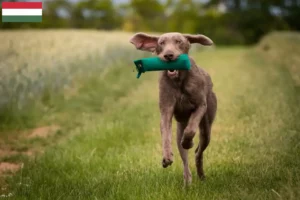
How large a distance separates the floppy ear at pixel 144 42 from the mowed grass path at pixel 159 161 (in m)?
1.41

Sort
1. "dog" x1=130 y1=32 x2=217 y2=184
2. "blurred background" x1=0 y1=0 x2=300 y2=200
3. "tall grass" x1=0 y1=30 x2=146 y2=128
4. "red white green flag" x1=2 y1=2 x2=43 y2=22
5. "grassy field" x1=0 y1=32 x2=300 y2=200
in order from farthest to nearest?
1. "tall grass" x1=0 y1=30 x2=146 y2=128
2. "red white green flag" x1=2 y1=2 x2=43 y2=22
3. "blurred background" x1=0 y1=0 x2=300 y2=200
4. "grassy field" x1=0 y1=32 x2=300 y2=200
5. "dog" x1=130 y1=32 x2=217 y2=184

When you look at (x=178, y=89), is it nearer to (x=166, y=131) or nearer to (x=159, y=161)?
(x=166, y=131)

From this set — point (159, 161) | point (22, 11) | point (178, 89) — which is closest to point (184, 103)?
point (178, 89)

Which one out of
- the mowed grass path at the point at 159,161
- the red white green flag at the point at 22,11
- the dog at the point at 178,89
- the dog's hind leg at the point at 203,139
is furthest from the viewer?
the red white green flag at the point at 22,11

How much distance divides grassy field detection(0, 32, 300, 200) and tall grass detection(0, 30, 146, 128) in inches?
13.7

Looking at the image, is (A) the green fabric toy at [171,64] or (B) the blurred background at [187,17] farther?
(B) the blurred background at [187,17]

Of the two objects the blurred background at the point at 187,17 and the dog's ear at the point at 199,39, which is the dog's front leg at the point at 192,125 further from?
the blurred background at the point at 187,17

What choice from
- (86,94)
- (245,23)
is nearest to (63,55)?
(86,94)

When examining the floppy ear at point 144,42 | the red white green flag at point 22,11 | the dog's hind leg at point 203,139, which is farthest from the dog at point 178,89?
the red white green flag at point 22,11

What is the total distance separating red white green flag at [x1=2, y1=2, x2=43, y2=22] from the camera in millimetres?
8930

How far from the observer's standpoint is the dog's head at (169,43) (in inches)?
195

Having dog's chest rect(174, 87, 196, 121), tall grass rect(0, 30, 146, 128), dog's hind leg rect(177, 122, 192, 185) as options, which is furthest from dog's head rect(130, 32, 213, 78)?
tall grass rect(0, 30, 146, 128)

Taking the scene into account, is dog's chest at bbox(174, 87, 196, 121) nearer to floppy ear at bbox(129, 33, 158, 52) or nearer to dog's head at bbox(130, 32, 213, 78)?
dog's head at bbox(130, 32, 213, 78)

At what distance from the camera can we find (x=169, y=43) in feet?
16.6
